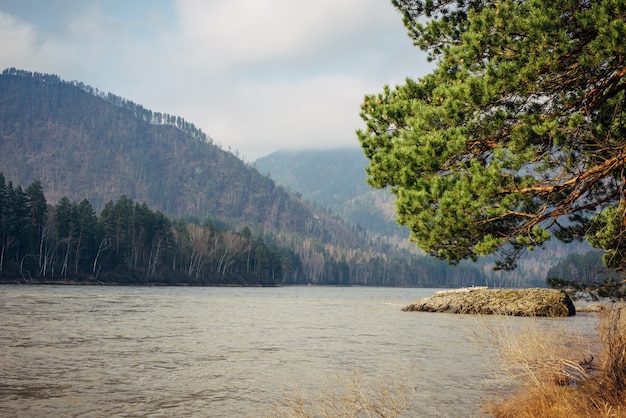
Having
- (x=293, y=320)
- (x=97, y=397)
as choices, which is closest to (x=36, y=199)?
(x=293, y=320)

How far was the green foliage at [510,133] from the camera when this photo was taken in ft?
30.9

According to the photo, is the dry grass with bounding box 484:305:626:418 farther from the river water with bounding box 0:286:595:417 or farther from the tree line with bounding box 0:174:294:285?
the tree line with bounding box 0:174:294:285

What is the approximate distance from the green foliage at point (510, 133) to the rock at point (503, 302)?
34273 mm

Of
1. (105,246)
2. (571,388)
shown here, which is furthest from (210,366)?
(105,246)

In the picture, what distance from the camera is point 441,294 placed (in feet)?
180

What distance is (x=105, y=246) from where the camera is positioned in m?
106

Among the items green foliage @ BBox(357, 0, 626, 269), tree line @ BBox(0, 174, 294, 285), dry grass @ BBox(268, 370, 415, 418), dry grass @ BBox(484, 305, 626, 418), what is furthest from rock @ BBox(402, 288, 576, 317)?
tree line @ BBox(0, 174, 294, 285)

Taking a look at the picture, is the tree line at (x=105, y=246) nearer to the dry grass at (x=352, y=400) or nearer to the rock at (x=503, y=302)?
the rock at (x=503, y=302)

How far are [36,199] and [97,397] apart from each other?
91.9 metres

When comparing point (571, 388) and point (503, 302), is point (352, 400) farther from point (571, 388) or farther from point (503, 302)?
point (503, 302)

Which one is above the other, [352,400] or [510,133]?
[510,133]

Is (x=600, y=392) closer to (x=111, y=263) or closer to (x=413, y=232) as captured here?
(x=413, y=232)

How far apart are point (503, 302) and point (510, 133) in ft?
133

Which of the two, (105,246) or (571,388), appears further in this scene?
(105,246)
